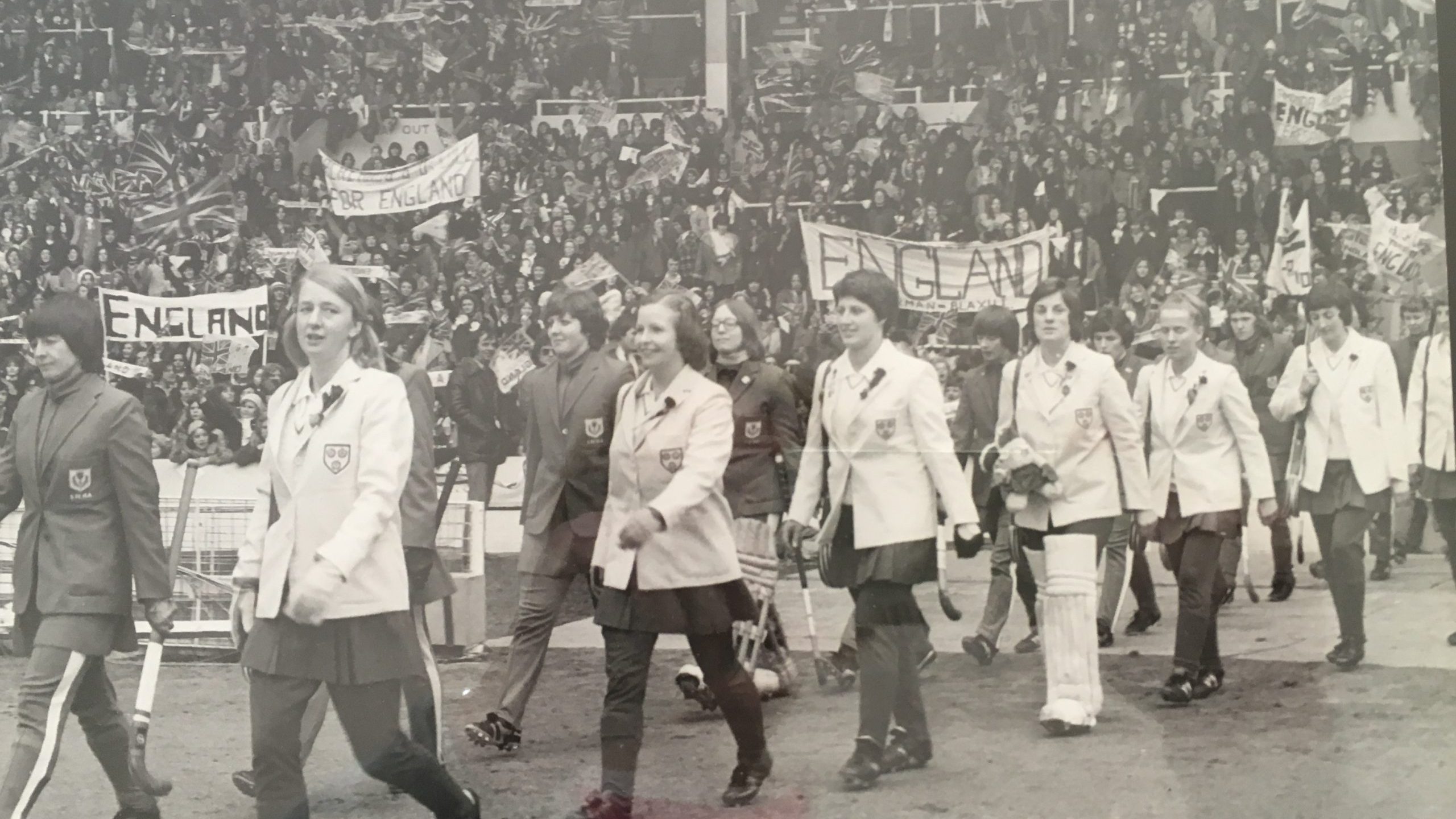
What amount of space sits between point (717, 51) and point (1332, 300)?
49.7 inches

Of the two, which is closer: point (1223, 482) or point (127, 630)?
point (1223, 482)

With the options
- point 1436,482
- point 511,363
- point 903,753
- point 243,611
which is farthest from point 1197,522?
point 243,611

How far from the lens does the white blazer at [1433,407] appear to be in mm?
2504

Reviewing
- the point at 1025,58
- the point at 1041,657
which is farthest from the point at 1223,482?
the point at 1025,58

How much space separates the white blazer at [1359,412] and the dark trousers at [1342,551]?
6 centimetres

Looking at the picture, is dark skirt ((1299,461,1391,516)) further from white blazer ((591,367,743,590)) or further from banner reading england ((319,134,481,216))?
banner reading england ((319,134,481,216))

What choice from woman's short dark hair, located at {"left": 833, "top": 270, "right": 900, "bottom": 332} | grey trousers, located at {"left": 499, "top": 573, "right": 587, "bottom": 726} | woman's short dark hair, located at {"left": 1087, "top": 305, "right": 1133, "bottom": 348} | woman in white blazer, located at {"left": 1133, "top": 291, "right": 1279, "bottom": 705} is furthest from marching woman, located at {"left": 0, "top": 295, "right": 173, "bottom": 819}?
woman in white blazer, located at {"left": 1133, "top": 291, "right": 1279, "bottom": 705}

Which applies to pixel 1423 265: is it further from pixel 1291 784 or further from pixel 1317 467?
pixel 1291 784

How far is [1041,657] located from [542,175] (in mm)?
1342

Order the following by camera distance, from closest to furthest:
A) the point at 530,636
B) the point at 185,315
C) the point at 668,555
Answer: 1. the point at 668,555
2. the point at 530,636
3. the point at 185,315

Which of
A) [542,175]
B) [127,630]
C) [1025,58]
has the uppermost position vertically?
[1025,58]

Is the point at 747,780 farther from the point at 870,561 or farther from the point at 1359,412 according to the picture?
the point at 1359,412

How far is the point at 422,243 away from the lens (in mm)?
2602

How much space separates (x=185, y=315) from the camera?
2664mm
